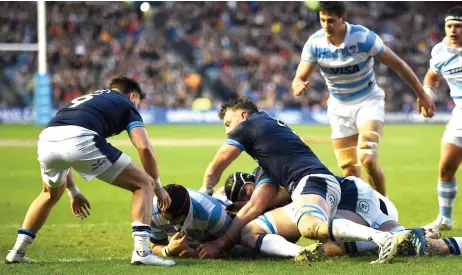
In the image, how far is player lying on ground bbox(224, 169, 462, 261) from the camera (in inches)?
295

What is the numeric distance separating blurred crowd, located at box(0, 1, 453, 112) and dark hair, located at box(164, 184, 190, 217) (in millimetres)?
28583

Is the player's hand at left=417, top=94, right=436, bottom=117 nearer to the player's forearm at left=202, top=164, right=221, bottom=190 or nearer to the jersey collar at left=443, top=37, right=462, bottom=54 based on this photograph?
the jersey collar at left=443, top=37, right=462, bottom=54

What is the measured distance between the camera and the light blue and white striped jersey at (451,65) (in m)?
10.1

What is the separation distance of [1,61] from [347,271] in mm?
31718

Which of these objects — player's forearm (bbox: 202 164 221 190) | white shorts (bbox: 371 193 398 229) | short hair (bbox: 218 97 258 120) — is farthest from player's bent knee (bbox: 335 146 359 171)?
player's forearm (bbox: 202 164 221 190)

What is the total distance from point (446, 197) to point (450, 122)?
0.91 m

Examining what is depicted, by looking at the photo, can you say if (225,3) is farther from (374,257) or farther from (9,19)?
(374,257)

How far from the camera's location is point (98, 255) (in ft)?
26.6

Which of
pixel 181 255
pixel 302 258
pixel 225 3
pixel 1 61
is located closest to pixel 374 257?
pixel 302 258

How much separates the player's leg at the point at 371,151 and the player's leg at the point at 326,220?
2701 mm

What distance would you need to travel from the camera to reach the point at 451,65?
1015 centimetres

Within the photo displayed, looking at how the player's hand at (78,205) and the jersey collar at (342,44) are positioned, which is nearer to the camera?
the player's hand at (78,205)

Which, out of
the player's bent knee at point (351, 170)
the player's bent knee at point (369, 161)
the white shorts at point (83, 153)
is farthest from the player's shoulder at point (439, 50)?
the white shorts at point (83, 153)

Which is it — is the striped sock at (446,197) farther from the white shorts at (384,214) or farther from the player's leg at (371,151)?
the white shorts at (384,214)
